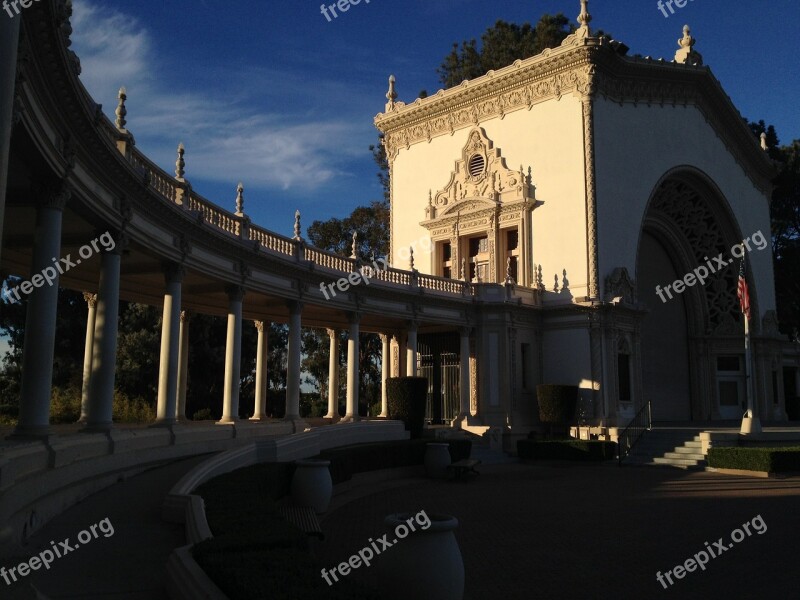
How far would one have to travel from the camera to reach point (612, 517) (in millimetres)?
15789

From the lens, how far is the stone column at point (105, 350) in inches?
584

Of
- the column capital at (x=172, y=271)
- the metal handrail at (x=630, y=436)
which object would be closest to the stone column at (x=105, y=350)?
the column capital at (x=172, y=271)

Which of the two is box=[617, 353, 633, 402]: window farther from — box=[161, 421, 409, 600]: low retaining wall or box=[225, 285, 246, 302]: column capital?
box=[225, 285, 246, 302]: column capital

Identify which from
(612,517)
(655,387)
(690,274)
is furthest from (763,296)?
(612,517)

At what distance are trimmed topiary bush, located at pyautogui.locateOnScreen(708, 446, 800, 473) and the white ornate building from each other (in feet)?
25.5

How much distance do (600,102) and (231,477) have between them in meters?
29.7

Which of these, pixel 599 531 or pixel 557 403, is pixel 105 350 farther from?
pixel 557 403

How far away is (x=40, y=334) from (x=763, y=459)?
23.2 m

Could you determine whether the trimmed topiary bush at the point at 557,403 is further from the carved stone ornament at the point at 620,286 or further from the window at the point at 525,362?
the carved stone ornament at the point at 620,286

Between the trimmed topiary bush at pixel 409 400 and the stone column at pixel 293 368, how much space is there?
4408 mm

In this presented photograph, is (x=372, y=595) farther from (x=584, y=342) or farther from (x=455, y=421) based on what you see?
(x=584, y=342)

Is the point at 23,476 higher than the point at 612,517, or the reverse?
the point at 23,476

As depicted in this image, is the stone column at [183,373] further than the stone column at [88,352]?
Yes

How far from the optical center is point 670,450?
29.2 metres
